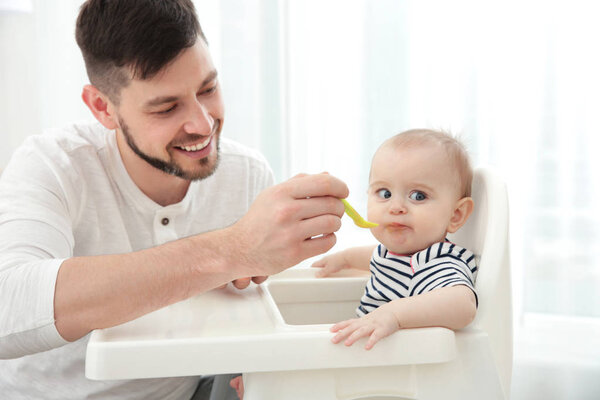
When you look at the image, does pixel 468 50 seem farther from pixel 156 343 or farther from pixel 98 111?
pixel 156 343

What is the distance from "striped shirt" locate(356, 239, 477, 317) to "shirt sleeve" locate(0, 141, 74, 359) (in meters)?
0.45

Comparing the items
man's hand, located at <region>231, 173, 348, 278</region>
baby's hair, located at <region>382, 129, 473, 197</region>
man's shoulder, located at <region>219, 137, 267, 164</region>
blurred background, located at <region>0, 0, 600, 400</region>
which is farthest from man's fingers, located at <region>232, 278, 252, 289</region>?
blurred background, located at <region>0, 0, 600, 400</region>

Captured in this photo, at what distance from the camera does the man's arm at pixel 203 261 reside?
0.75 metres

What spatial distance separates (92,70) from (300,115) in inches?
36.8

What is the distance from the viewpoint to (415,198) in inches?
36.9

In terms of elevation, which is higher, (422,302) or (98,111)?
(98,111)

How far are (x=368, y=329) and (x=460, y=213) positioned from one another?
345 millimetres

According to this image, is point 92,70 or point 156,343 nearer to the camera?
point 156,343

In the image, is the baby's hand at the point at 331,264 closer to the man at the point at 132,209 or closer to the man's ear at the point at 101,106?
the man at the point at 132,209

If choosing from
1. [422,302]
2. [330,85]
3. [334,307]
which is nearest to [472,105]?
[330,85]

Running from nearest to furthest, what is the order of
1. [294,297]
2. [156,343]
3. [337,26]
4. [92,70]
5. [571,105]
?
[156,343], [294,297], [92,70], [571,105], [337,26]

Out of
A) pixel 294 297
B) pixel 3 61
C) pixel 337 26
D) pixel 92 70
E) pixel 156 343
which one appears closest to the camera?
pixel 156 343

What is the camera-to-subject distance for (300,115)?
1.99 meters

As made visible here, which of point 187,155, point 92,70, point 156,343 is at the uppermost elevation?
point 92,70
